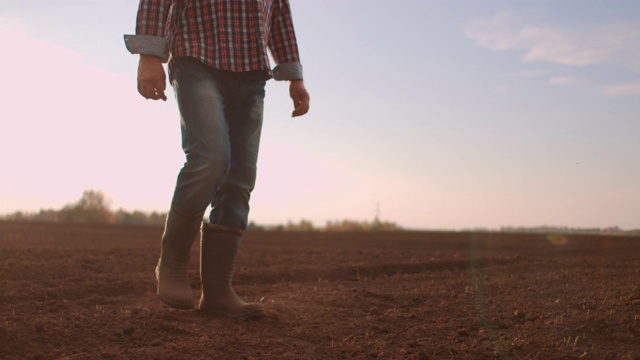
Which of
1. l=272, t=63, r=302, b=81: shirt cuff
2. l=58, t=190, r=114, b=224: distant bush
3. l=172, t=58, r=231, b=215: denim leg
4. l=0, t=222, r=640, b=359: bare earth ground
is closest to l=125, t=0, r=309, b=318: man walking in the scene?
l=172, t=58, r=231, b=215: denim leg

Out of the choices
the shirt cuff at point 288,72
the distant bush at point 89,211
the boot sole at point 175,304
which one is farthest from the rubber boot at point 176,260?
the distant bush at point 89,211

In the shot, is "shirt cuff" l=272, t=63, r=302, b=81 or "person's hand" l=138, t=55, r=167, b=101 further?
"shirt cuff" l=272, t=63, r=302, b=81

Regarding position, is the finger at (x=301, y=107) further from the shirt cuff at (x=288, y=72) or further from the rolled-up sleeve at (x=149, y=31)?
the rolled-up sleeve at (x=149, y=31)

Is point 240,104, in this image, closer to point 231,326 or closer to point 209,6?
point 209,6

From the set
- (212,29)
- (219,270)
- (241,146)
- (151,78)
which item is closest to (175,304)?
(219,270)

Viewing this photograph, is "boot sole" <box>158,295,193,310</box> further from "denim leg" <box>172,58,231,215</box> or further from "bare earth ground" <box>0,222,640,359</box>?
"denim leg" <box>172,58,231,215</box>

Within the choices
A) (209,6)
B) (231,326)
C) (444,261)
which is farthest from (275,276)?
(209,6)

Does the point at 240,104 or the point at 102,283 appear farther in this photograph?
the point at 102,283

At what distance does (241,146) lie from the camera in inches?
132

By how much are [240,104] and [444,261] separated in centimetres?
534

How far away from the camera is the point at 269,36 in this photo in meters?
3.75

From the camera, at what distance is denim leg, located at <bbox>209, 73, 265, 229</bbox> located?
332 centimetres

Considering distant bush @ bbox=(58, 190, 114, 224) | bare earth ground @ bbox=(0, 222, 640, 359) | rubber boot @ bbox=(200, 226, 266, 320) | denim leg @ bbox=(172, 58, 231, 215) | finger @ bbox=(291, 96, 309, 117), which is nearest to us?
bare earth ground @ bbox=(0, 222, 640, 359)

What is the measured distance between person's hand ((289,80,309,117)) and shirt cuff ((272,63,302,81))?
0.12 ft
